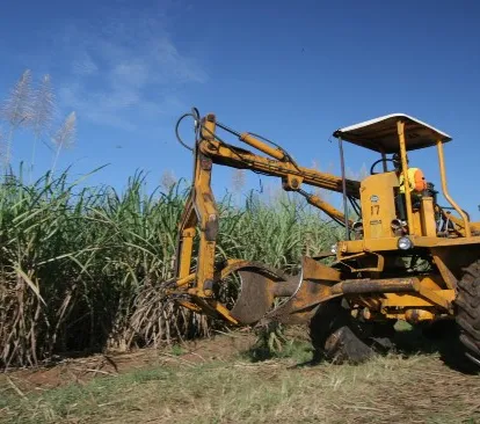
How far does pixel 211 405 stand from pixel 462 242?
2.55m

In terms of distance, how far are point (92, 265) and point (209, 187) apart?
5.08 ft

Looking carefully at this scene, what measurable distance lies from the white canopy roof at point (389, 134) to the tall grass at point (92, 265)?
1949 millimetres

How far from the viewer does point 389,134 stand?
555 centimetres

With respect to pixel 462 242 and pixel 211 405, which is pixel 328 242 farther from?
pixel 211 405

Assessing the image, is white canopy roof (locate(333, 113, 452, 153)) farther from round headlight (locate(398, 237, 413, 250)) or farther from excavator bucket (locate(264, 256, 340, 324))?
excavator bucket (locate(264, 256, 340, 324))

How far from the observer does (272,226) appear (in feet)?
24.1

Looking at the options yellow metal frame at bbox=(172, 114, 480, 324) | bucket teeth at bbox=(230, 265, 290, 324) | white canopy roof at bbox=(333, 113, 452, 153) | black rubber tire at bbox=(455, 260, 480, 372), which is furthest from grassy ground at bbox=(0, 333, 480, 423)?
white canopy roof at bbox=(333, 113, 452, 153)

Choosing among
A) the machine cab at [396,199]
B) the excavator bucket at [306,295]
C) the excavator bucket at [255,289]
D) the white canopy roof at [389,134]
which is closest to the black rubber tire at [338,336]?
the excavator bucket at [306,295]

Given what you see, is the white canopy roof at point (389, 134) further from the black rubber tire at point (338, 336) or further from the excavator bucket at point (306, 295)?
the black rubber tire at point (338, 336)

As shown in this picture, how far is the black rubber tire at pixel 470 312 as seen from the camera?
438 centimetres

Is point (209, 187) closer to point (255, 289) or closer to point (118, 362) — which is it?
point (255, 289)

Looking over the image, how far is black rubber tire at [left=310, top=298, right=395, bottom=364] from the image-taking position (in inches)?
205

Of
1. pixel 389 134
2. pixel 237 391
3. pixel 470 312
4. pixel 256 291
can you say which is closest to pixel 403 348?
pixel 470 312

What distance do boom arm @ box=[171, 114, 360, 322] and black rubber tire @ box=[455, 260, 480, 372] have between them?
5.54 ft
